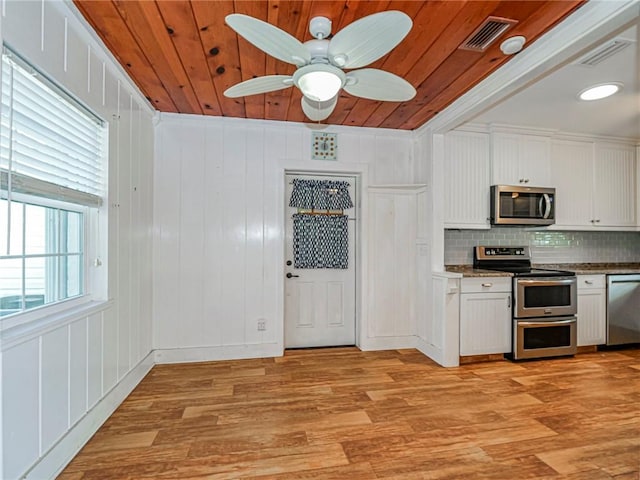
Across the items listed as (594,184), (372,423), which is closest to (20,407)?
(372,423)

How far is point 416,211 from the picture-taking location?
3775 mm

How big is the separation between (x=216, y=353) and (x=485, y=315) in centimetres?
282

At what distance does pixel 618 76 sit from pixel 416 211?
197 cm

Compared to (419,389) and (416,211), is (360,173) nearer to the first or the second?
(416,211)

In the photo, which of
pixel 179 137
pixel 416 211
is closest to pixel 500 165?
pixel 416 211

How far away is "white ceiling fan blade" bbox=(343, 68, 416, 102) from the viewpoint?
5.76 ft

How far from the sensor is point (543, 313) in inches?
133

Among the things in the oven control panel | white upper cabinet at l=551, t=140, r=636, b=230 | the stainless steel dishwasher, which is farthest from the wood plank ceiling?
the stainless steel dishwasher

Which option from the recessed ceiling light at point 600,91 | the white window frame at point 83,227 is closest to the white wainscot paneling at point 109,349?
the white window frame at point 83,227

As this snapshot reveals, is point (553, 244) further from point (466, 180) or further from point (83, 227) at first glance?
point (83, 227)

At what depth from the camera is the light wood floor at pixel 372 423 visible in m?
1.77

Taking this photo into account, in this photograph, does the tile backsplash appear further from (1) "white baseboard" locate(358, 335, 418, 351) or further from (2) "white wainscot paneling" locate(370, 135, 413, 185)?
(1) "white baseboard" locate(358, 335, 418, 351)

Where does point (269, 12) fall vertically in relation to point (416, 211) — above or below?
above

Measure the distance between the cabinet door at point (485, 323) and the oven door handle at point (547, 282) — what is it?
200mm
